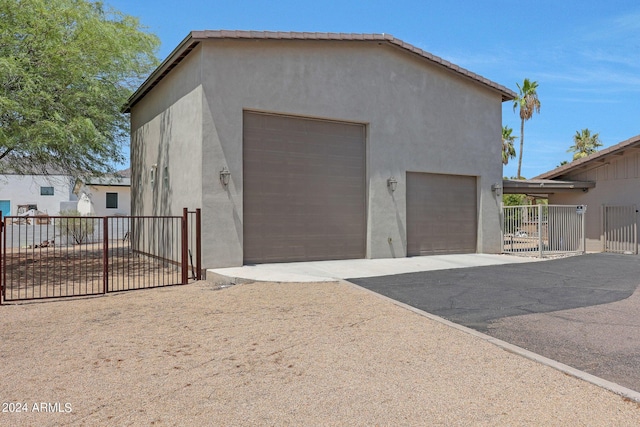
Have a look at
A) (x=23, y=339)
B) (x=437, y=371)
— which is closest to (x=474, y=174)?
(x=437, y=371)

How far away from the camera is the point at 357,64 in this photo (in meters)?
13.3

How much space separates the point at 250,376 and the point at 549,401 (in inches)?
112

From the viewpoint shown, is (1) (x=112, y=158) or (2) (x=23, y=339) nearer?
(2) (x=23, y=339)

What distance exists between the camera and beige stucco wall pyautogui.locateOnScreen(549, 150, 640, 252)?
55.7 ft

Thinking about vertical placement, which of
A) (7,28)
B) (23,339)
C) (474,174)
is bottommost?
(23,339)

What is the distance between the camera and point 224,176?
35.8ft

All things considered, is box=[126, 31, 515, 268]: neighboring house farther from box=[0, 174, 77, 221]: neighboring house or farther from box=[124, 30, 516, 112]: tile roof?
box=[0, 174, 77, 221]: neighboring house

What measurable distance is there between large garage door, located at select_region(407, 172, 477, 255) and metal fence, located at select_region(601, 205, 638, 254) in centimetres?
627

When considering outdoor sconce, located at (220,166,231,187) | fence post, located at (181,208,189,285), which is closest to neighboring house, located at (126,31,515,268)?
outdoor sconce, located at (220,166,231,187)

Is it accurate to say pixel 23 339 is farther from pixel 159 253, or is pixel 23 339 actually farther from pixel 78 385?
pixel 159 253

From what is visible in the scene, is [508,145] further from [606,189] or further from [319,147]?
[319,147]

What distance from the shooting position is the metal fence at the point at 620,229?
16.8 m

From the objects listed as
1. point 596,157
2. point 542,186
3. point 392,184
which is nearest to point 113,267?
point 392,184

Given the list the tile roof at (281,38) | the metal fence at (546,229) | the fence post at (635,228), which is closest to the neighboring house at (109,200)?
the tile roof at (281,38)
